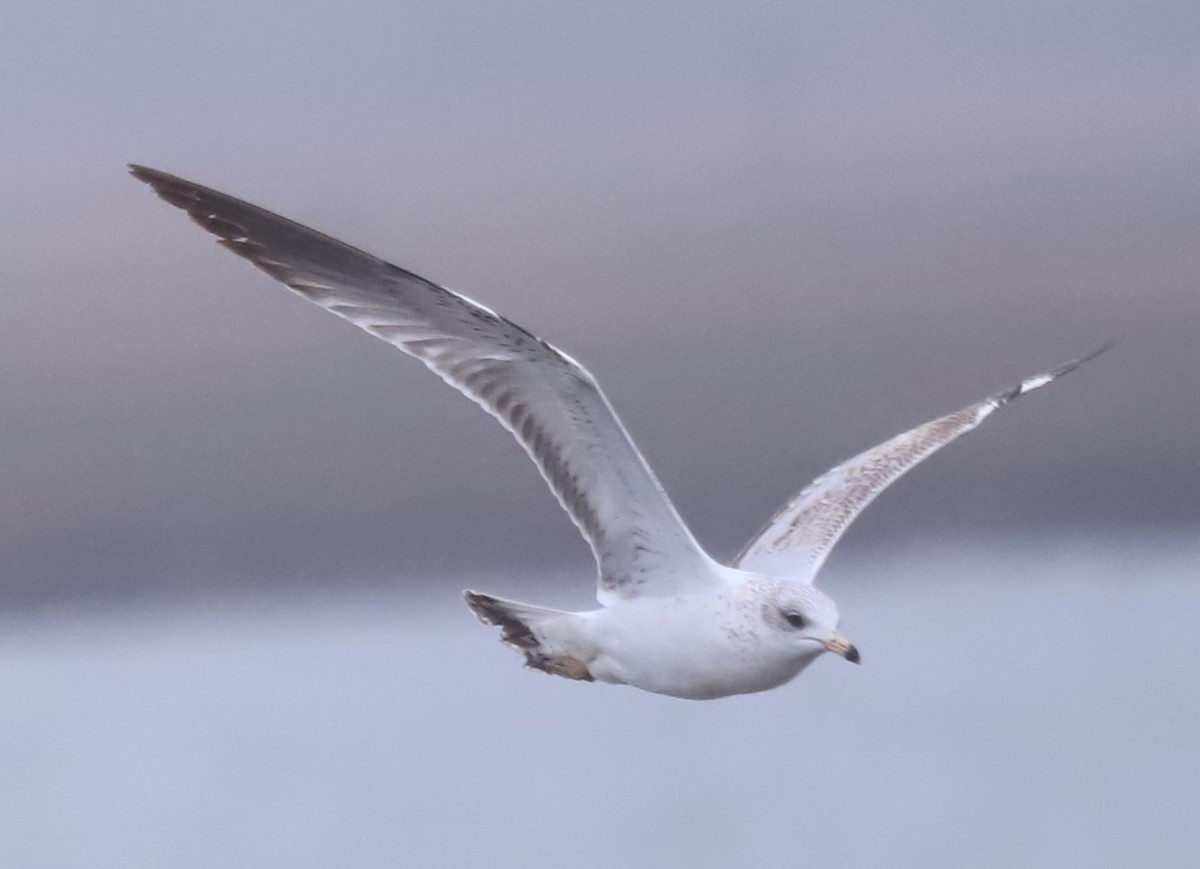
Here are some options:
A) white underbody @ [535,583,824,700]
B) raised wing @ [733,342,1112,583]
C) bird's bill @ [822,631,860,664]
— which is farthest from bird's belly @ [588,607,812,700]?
raised wing @ [733,342,1112,583]

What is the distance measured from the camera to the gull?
4.22 m

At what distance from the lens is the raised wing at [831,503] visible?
16.7 feet

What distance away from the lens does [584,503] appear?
15.1 ft

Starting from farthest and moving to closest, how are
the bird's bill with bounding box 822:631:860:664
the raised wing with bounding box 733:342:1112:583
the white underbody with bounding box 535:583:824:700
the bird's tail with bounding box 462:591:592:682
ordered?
the raised wing with bounding box 733:342:1112:583
the bird's tail with bounding box 462:591:592:682
the white underbody with bounding box 535:583:824:700
the bird's bill with bounding box 822:631:860:664

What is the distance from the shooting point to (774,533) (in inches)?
209

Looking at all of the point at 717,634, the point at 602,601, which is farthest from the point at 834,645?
the point at 602,601

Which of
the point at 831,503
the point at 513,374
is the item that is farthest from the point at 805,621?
the point at 831,503

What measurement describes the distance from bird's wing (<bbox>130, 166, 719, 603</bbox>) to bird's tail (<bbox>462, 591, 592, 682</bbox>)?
157 millimetres

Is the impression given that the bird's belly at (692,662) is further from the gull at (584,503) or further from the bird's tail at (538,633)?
the bird's tail at (538,633)

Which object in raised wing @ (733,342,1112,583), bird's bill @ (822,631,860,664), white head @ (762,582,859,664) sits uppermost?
raised wing @ (733,342,1112,583)

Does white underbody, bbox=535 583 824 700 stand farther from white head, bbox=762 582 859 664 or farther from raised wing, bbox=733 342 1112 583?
raised wing, bbox=733 342 1112 583

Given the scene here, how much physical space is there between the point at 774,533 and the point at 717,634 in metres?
0.99

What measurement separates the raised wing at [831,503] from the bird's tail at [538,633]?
2.19ft

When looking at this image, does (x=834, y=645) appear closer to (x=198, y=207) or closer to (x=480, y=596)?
(x=480, y=596)
